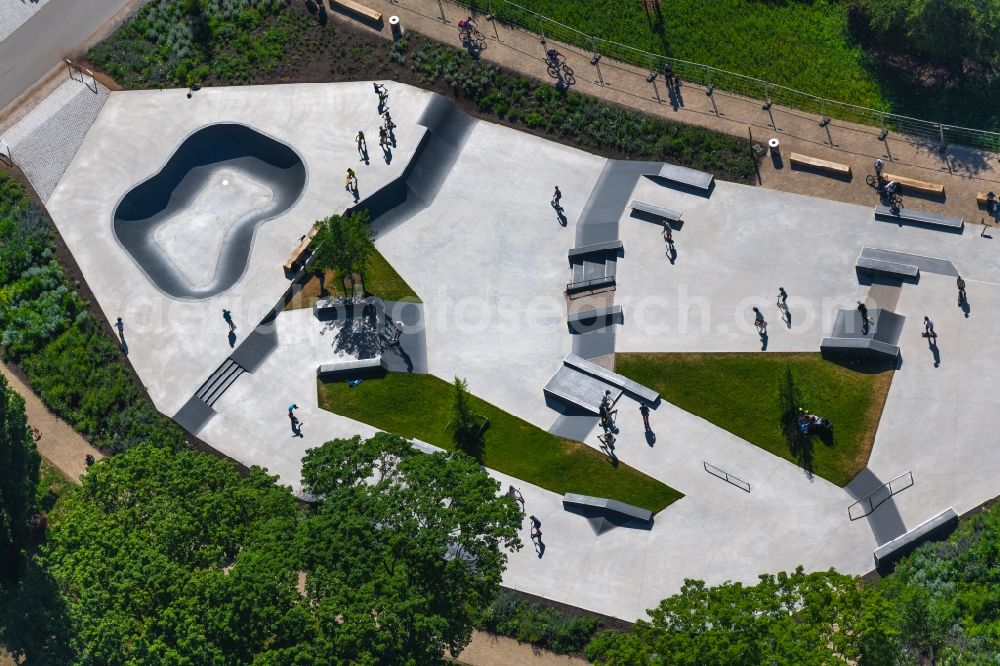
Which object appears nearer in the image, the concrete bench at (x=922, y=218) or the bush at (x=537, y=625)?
the bush at (x=537, y=625)

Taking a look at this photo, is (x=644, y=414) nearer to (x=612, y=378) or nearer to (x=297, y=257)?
(x=612, y=378)

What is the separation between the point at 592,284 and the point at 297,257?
53.8 ft

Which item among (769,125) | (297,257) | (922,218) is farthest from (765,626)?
(297,257)

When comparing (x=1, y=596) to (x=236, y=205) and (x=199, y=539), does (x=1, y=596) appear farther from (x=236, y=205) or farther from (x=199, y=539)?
(x=236, y=205)

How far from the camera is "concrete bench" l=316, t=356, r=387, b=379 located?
64.9 metres

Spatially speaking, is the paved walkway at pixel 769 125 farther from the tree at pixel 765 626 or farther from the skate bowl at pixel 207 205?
the tree at pixel 765 626

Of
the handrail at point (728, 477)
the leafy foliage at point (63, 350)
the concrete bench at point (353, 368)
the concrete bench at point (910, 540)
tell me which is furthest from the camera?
the concrete bench at point (353, 368)

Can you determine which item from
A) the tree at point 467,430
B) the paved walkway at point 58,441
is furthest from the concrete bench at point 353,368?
the paved walkway at point 58,441

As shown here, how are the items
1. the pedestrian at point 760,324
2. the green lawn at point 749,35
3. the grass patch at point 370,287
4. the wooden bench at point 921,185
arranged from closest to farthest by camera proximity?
the pedestrian at point 760,324 → the grass patch at point 370,287 → the wooden bench at point 921,185 → the green lawn at point 749,35

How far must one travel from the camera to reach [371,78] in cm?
7406

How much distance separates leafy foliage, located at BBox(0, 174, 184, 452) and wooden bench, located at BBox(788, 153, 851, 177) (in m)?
37.0

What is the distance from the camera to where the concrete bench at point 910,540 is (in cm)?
5844

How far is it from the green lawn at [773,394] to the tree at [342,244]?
14.8 metres

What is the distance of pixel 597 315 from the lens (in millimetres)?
65688
